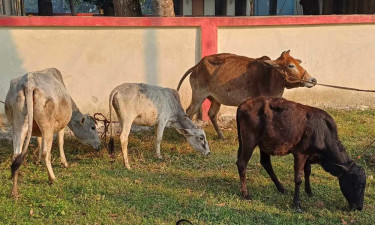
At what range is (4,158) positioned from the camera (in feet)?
23.8

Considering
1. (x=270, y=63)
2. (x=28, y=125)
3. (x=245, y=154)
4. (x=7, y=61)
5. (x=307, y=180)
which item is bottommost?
(x=307, y=180)

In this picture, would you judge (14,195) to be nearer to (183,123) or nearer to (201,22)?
(183,123)

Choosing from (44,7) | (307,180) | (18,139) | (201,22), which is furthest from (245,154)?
(44,7)

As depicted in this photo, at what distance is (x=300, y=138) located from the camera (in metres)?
5.45

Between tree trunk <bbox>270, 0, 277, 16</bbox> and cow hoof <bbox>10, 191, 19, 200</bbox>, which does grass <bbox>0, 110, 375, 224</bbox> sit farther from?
tree trunk <bbox>270, 0, 277, 16</bbox>

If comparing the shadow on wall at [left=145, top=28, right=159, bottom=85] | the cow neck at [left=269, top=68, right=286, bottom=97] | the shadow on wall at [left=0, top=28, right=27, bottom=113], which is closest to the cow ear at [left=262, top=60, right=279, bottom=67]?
the cow neck at [left=269, top=68, right=286, bottom=97]

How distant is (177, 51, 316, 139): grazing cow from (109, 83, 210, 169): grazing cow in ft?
2.68

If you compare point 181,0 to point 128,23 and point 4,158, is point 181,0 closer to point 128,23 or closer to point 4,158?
point 128,23

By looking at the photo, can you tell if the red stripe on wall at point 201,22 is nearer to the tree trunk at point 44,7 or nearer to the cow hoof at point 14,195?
the cow hoof at point 14,195

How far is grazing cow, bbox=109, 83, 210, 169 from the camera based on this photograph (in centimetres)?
675

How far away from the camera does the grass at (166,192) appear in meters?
5.19

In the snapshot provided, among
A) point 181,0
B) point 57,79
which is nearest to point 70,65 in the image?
point 57,79

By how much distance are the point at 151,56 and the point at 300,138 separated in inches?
173

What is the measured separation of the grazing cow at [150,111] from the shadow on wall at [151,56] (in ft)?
6.12
